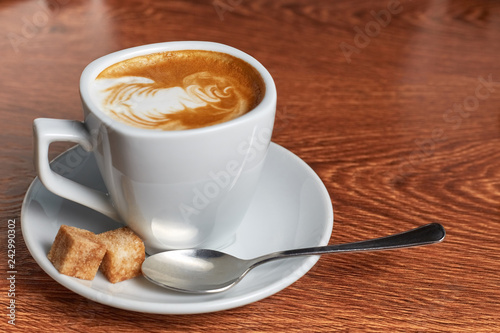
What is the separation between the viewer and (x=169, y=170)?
96 centimetres

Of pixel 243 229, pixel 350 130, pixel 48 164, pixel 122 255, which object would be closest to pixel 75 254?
pixel 122 255

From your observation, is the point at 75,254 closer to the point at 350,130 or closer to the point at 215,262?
the point at 215,262

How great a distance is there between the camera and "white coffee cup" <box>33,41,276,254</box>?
94 centimetres

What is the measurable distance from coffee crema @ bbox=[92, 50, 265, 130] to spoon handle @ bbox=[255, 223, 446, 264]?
0.25 meters

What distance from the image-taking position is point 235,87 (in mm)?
1126

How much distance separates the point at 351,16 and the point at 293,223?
3.93ft

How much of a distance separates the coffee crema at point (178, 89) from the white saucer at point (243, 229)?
0.23 m

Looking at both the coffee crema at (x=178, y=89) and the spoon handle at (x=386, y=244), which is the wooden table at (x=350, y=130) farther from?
the coffee crema at (x=178, y=89)

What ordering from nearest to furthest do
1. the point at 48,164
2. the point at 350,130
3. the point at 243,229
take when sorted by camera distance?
the point at 48,164 < the point at 243,229 < the point at 350,130

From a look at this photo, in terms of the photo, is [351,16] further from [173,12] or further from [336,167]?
[336,167]

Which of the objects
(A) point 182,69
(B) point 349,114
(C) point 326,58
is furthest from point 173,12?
(A) point 182,69

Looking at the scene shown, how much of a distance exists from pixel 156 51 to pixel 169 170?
1.07 ft

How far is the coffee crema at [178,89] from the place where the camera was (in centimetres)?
103

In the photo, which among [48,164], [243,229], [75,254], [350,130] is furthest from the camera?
[350,130]
